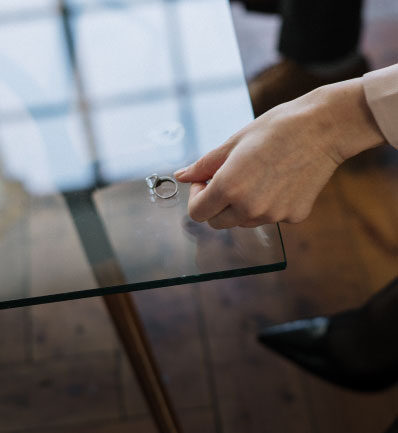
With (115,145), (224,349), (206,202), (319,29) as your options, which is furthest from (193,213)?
(319,29)

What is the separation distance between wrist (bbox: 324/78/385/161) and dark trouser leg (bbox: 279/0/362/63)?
566 mm

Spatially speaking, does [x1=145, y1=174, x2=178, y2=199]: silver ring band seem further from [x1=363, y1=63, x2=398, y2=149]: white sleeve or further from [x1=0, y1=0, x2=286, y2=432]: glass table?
[x1=363, y1=63, x2=398, y2=149]: white sleeve

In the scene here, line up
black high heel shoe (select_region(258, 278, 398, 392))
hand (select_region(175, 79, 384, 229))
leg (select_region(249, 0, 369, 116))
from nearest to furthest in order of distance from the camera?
1. hand (select_region(175, 79, 384, 229))
2. black high heel shoe (select_region(258, 278, 398, 392))
3. leg (select_region(249, 0, 369, 116))

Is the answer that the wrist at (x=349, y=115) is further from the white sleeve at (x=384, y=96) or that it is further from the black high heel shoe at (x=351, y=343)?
the black high heel shoe at (x=351, y=343)

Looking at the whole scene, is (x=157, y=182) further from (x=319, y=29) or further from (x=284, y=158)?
(x=319, y=29)

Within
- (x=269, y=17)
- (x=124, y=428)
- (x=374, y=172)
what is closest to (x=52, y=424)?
(x=124, y=428)

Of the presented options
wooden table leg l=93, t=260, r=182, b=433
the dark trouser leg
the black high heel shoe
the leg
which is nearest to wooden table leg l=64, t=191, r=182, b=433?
wooden table leg l=93, t=260, r=182, b=433

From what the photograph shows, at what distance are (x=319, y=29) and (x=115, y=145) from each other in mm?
606

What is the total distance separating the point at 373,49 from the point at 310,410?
2.78 feet

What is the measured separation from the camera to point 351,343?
100 centimetres

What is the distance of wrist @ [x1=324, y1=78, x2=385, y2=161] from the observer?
1.99 feet

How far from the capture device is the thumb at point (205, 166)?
0.61 m

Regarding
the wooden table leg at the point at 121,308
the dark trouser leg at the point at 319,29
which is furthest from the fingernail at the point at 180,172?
the dark trouser leg at the point at 319,29

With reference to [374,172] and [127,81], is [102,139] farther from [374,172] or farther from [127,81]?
[374,172]
